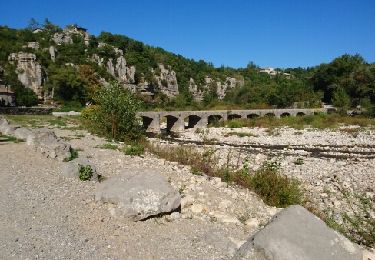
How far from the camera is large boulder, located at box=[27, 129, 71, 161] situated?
15922 mm

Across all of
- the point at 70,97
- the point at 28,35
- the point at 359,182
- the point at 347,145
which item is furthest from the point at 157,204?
the point at 28,35

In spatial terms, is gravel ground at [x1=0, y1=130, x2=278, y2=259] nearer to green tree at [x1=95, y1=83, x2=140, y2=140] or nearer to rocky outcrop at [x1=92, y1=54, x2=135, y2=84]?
green tree at [x1=95, y1=83, x2=140, y2=140]

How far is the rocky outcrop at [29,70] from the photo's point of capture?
82.1 metres

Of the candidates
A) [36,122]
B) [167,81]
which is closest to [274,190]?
[36,122]

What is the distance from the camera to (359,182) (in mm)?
19641

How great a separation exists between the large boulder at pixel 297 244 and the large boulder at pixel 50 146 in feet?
34.7

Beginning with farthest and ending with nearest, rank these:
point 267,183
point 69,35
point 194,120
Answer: point 69,35, point 194,120, point 267,183

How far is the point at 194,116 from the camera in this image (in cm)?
6328

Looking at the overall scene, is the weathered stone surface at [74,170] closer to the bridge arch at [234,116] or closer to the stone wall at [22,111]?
the stone wall at [22,111]

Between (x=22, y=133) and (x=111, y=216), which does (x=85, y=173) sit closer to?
(x=111, y=216)

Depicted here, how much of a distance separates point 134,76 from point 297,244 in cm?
11108

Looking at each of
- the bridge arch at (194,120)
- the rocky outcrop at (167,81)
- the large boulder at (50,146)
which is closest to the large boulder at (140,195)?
the large boulder at (50,146)

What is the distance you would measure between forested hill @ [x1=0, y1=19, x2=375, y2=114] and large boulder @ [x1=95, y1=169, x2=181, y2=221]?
63432 mm

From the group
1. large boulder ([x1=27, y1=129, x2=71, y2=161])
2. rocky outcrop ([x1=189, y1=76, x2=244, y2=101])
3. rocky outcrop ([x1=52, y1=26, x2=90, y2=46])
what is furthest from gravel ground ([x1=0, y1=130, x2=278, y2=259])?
rocky outcrop ([x1=189, y1=76, x2=244, y2=101])
